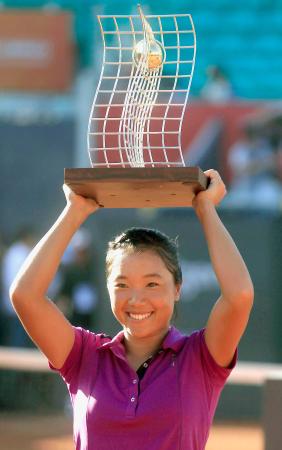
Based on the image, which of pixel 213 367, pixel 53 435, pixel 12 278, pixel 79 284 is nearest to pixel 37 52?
pixel 12 278

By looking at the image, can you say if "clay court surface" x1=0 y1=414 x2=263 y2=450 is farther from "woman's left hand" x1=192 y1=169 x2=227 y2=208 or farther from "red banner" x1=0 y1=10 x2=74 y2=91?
"woman's left hand" x1=192 y1=169 x2=227 y2=208

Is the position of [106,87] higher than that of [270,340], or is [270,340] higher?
[106,87]

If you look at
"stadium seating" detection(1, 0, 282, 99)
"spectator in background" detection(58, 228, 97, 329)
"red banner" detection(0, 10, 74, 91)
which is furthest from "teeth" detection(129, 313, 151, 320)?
"stadium seating" detection(1, 0, 282, 99)

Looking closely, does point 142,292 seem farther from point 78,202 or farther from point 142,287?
point 78,202

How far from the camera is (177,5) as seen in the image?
40.8 ft

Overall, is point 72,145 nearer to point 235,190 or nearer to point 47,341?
point 235,190

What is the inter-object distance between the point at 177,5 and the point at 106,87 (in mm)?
2175

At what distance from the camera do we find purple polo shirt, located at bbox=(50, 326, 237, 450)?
257cm

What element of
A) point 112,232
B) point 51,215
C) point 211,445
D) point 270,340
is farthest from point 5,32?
point 211,445

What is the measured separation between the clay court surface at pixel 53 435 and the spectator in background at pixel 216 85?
3.71 m

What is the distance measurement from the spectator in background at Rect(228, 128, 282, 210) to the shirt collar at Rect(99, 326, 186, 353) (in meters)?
7.99

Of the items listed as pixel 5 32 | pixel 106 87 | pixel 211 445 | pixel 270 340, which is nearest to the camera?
pixel 211 445

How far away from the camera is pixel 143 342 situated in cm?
278

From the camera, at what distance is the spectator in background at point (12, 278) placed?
10.4 m
